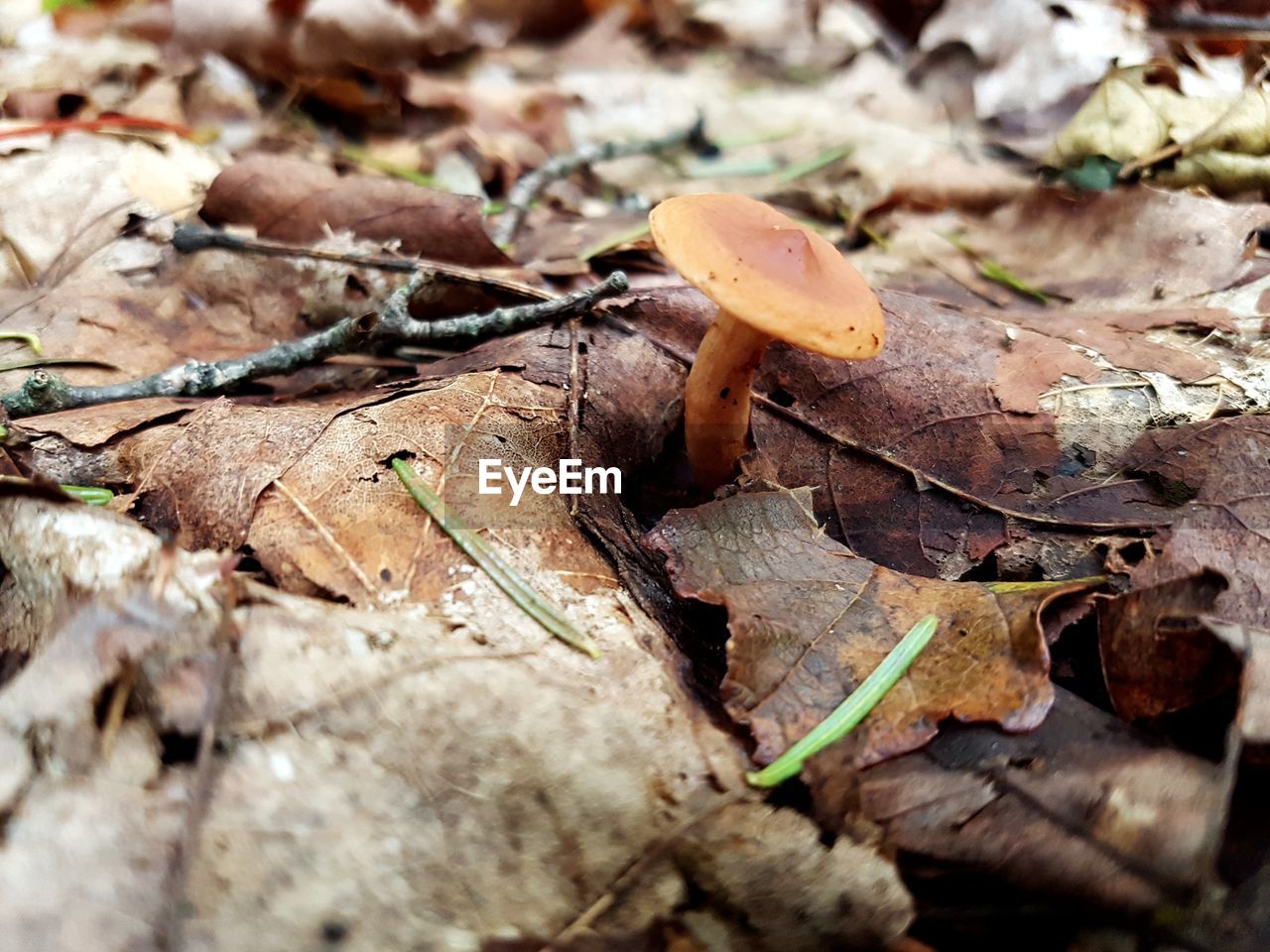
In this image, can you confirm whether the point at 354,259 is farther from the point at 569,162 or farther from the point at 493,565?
the point at 569,162

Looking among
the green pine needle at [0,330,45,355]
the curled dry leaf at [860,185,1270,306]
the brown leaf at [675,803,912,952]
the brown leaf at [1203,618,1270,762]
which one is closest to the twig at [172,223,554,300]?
the green pine needle at [0,330,45,355]

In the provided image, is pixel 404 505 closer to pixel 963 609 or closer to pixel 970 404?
pixel 963 609

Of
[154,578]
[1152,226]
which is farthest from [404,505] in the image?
[1152,226]

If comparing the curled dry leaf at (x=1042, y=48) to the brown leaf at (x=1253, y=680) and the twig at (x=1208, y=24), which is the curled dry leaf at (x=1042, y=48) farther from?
the brown leaf at (x=1253, y=680)

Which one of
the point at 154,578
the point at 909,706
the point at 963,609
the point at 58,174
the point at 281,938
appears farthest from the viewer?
the point at 58,174

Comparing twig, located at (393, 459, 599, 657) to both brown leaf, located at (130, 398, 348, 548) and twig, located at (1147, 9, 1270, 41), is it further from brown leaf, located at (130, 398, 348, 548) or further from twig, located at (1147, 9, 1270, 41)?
twig, located at (1147, 9, 1270, 41)

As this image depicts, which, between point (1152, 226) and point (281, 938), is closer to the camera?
point (281, 938)

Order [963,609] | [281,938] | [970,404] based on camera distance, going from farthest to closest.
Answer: [970,404] < [963,609] < [281,938]
